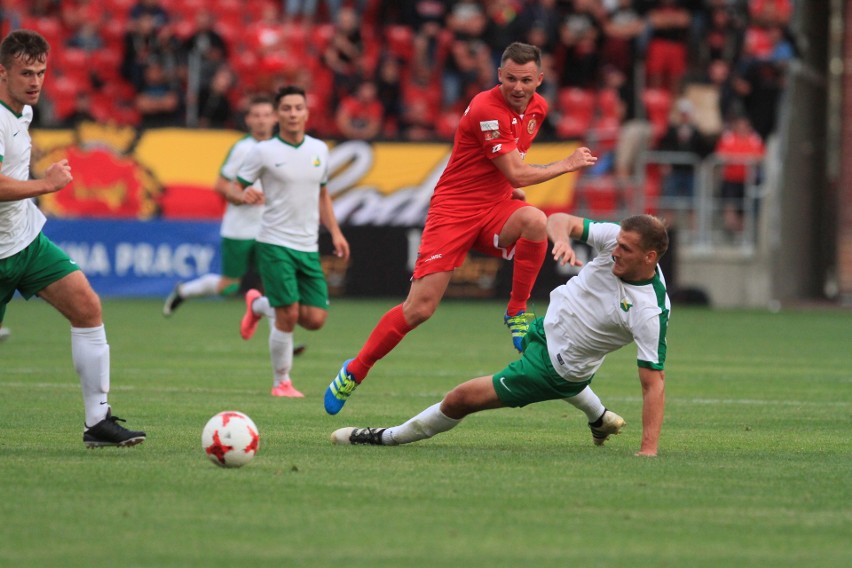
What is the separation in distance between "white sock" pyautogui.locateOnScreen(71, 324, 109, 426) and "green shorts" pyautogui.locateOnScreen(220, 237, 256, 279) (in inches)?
300

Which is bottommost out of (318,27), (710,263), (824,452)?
(710,263)

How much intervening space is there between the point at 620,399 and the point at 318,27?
16048 mm

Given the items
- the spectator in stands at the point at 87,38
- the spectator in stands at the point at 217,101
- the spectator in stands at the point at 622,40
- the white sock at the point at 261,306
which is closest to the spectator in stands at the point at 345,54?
the spectator in stands at the point at 217,101

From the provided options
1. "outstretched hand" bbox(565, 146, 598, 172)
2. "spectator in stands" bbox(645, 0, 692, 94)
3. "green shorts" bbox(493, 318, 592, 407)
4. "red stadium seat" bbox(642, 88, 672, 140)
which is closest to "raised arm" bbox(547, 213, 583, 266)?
"green shorts" bbox(493, 318, 592, 407)

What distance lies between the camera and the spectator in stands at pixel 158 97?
2494 centimetres

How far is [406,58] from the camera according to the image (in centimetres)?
2573

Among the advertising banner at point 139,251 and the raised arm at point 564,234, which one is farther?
the advertising banner at point 139,251

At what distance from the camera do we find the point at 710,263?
24.2m

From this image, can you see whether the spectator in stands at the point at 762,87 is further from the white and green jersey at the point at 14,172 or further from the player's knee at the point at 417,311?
the white and green jersey at the point at 14,172

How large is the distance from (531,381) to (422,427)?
2.27 feet

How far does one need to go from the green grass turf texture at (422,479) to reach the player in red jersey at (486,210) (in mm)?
655

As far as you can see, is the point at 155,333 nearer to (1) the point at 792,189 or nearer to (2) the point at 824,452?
(2) the point at 824,452

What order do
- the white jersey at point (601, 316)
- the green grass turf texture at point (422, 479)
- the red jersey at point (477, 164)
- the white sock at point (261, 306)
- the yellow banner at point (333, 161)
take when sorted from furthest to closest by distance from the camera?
the yellow banner at point (333, 161), the white sock at point (261, 306), the red jersey at point (477, 164), the white jersey at point (601, 316), the green grass turf texture at point (422, 479)

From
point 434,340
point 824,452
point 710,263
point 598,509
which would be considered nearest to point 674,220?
point 710,263
